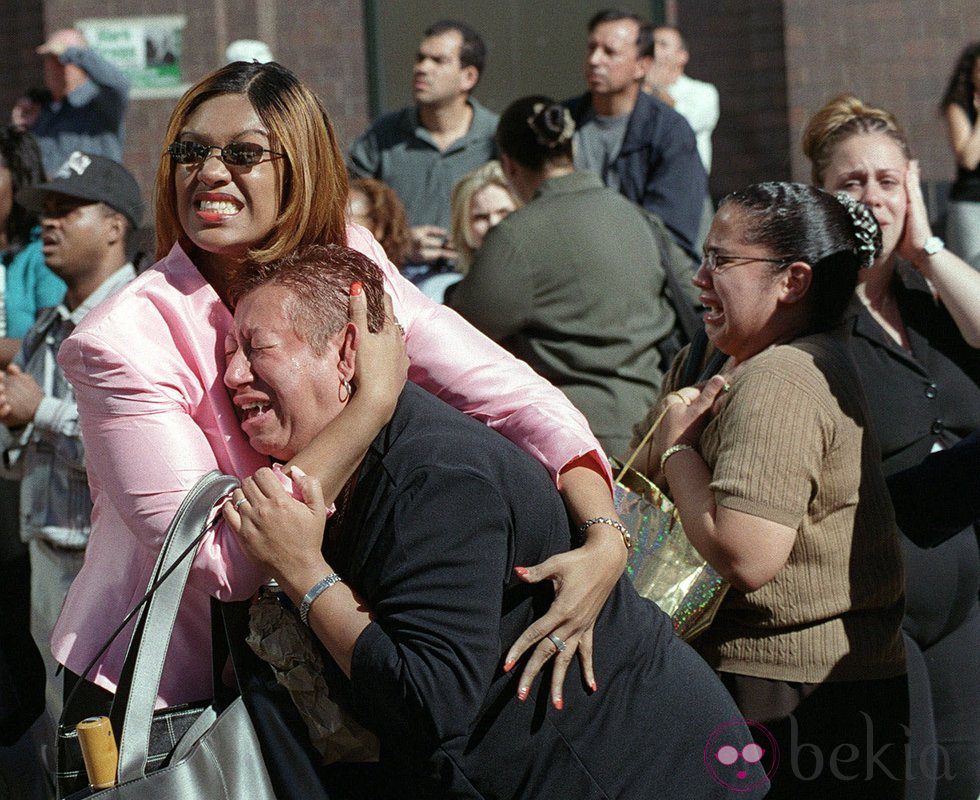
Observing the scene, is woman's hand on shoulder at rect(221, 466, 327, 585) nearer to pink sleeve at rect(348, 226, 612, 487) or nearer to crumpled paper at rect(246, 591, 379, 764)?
crumpled paper at rect(246, 591, 379, 764)

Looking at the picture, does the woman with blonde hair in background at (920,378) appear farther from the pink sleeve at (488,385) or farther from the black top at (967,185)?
the black top at (967,185)

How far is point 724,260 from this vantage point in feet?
10.3

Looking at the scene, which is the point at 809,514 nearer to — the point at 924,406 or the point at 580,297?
the point at 924,406

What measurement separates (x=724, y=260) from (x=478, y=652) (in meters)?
1.38

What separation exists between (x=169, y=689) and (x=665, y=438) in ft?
4.24

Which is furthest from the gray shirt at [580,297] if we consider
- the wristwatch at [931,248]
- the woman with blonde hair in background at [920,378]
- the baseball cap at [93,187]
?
the baseball cap at [93,187]

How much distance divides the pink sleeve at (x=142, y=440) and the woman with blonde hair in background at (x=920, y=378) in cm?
169

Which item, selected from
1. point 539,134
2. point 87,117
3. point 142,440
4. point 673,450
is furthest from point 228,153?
point 87,117

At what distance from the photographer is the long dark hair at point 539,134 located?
4.99m

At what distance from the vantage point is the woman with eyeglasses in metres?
2.84

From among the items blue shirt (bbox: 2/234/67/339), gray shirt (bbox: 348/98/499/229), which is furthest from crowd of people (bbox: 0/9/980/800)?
gray shirt (bbox: 348/98/499/229)

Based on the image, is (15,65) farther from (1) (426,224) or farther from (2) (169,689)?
(2) (169,689)

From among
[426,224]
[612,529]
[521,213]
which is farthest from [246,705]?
[426,224]

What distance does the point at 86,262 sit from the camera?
498 cm
